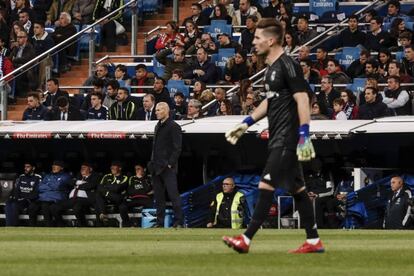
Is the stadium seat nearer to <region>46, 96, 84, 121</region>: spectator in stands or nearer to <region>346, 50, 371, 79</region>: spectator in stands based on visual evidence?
<region>46, 96, 84, 121</region>: spectator in stands

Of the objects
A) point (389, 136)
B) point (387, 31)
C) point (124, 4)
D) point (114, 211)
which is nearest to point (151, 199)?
point (114, 211)

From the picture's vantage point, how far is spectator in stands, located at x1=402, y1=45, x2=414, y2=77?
84.1 feet

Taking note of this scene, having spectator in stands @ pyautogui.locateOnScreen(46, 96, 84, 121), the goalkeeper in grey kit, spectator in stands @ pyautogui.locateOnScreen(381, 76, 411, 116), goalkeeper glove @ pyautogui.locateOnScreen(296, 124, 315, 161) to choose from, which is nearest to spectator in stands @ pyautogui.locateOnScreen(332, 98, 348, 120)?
spectator in stands @ pyautogui.locateOnScreen(381, 76, 411, 116)

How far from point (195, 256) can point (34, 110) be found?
1473cm

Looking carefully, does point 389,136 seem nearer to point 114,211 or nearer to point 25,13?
point 114,211

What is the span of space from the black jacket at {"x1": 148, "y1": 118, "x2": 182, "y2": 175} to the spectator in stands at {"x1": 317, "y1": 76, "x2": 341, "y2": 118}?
321 centimetres

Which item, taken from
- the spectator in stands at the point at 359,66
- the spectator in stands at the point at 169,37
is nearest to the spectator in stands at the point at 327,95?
the spectator in stands at the point at 359,66

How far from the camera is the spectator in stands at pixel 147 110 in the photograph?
83.4 feet

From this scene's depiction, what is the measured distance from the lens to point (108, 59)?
1204 inches

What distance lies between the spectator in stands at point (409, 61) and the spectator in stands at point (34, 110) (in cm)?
692

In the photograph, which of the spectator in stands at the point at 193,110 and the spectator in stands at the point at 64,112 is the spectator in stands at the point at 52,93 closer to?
the spectator in stands at the point at 64,112

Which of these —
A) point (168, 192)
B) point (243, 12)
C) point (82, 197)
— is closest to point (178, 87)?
point (82, 197)

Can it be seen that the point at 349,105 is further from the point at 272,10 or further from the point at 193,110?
the point at 272,10

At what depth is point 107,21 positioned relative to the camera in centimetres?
3073
